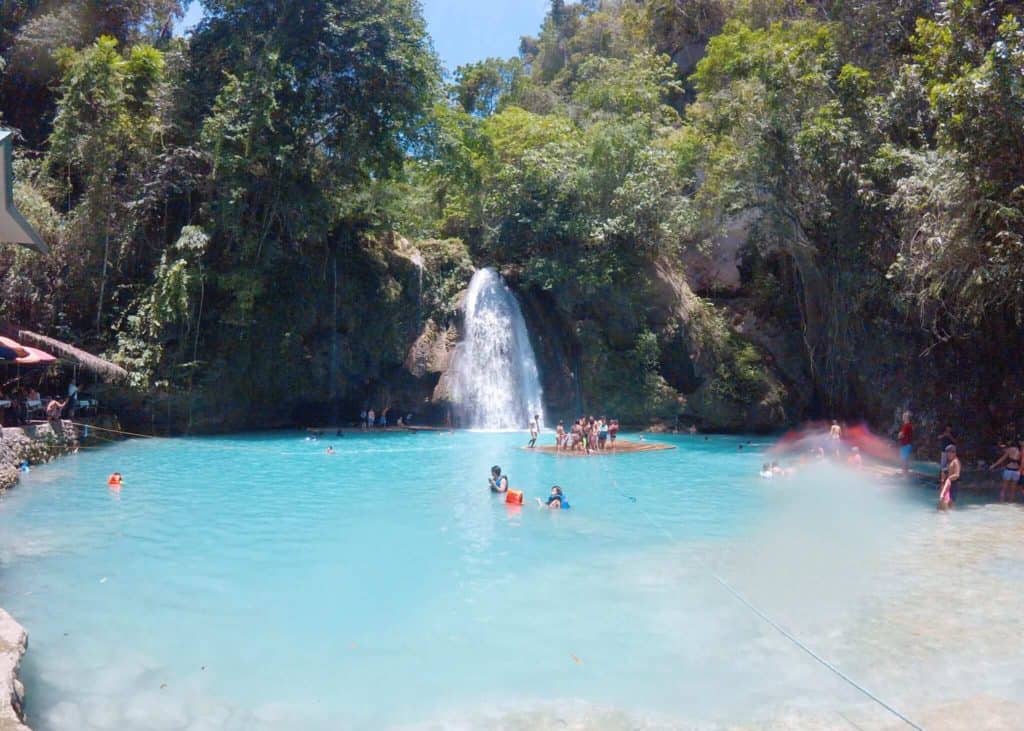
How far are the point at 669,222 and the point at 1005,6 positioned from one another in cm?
1495

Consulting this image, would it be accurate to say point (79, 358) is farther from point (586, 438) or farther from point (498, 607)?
point (498, 607)

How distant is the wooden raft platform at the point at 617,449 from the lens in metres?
22.3

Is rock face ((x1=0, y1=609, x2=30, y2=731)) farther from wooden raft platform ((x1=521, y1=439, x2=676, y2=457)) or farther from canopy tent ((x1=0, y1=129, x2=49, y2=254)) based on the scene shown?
wooden raft platform ((x1=521, y1=439, x2=676, y2=457))

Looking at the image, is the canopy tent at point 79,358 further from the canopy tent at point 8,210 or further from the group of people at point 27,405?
the canopy tent at point 8,210

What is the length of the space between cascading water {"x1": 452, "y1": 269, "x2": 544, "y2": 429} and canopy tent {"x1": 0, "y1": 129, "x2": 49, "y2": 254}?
2046cm

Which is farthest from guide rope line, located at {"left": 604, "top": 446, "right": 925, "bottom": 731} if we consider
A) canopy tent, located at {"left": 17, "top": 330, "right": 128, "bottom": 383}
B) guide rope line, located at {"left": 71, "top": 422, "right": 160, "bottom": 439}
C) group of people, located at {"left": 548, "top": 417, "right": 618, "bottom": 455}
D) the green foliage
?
the green foliage

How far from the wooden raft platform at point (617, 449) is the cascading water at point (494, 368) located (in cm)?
540

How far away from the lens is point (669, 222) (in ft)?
97.2

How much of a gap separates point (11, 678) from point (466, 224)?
30443mm

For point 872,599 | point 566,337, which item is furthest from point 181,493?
point 566,337

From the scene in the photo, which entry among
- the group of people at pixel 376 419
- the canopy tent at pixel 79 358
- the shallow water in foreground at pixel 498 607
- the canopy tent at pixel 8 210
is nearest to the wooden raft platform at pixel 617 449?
the shallow water in foreground at pixel 498 607

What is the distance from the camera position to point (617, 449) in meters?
23.6

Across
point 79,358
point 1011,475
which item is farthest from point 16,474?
point 1011,475

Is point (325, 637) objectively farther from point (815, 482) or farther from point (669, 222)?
point (669, 222)
